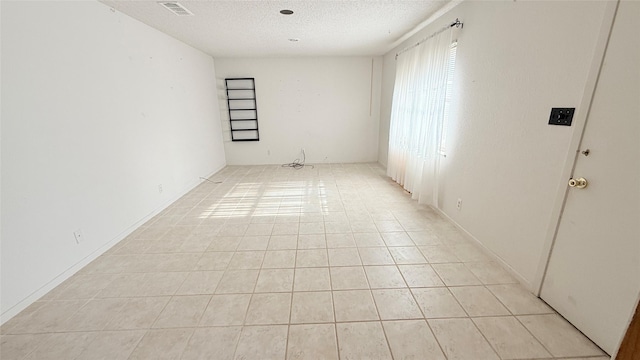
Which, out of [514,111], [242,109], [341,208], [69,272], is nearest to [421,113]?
[514,111]

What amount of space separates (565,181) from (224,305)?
7.78 ft

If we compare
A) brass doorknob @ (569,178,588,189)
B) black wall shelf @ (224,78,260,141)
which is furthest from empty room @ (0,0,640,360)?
black wall shelf @ (224,78,260,141)

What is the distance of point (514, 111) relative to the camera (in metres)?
2.03

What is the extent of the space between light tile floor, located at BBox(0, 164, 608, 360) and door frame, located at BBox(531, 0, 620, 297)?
1.05 feet

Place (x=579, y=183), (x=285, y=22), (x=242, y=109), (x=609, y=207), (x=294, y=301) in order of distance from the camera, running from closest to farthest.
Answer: (x=609, y=207) → (x=579, y=183) → (x=294, y=301) → (x=285, y=22) → (x=242, y=109)

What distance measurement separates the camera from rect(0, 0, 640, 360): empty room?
57.2 inches

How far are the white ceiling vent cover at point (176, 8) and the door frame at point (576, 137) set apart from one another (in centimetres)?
332

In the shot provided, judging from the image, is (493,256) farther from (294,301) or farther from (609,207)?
(294,301)

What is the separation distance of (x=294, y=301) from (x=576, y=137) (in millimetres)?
2057

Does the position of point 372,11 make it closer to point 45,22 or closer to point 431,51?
point 431,51

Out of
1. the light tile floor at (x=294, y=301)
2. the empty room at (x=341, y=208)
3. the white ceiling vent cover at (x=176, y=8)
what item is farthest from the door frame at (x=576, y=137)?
the white ceiling vent cover at (x=176, y=8)

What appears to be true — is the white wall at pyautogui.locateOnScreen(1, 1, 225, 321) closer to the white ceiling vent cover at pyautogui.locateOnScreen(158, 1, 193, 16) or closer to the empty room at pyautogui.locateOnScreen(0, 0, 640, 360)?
the empty room at pyautogui.locateOnScreen(0, 0, 640, 360)

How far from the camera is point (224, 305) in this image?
1826 millimetres

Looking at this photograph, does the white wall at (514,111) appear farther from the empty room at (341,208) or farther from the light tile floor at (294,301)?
the light tile floor at (294,301)
